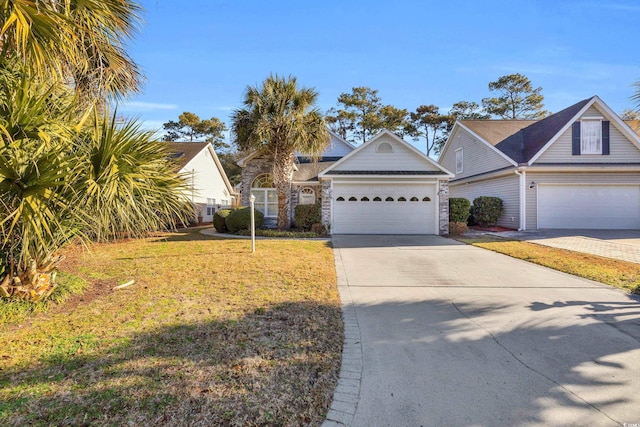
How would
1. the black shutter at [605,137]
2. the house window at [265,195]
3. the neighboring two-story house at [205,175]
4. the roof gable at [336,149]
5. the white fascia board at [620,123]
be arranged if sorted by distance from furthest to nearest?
the neighboring two-story house at [205,175] → the roof gable at [336,149] → the house window at [265,195] → the black shutter at [605,137] → the white fascia board at [620,123]

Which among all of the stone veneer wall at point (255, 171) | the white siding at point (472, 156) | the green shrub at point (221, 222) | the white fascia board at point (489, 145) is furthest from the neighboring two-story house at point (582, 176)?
the green shrub at point (221, 222)

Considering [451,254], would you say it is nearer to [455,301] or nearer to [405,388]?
[455,301]

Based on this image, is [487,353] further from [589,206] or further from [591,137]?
[591,137]

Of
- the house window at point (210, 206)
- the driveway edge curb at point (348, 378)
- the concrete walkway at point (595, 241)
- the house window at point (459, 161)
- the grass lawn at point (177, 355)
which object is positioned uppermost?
the house window at point (459, 161)

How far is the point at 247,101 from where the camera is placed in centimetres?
1397

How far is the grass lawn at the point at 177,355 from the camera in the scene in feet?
7.67

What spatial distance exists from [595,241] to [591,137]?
23.3ft

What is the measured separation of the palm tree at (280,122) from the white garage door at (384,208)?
2658mm

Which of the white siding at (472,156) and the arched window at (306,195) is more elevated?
the white siding at (472,156)

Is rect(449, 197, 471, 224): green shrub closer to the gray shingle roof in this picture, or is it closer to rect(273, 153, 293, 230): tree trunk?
the gray shingle roof

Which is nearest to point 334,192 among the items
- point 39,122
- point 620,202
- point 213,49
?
point 213,49

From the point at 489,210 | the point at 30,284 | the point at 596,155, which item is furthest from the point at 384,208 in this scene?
the point at 30,284

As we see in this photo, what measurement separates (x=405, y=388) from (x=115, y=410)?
2.39 metres

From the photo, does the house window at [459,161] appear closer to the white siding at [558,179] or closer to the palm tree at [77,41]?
the white siding at [558,179]
